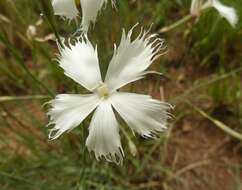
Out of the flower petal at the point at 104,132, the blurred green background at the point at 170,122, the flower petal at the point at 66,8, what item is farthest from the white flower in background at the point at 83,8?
the blurred green background at the point at 170,122

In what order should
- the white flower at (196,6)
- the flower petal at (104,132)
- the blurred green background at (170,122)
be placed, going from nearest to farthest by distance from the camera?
the flower petal at (104,132) < the white flower at (196,6) < the blurred green background at (170,122)

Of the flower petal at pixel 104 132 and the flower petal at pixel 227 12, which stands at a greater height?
the flower petal at pixel 227 12

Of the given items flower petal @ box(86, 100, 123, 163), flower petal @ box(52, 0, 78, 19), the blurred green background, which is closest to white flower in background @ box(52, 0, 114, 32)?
flower petal @ box(52, 0, 78, 19)

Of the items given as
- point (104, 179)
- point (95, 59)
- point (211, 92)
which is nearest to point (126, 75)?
point (95, 59)

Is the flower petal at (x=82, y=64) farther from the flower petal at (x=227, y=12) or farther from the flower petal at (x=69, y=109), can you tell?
the flower petal at (x=227, y=12)

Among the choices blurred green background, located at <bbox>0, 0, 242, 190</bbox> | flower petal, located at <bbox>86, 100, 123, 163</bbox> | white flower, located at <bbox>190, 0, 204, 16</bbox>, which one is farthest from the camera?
blurred green background, located at <bbox>0, 0, 242, 190</bbox>

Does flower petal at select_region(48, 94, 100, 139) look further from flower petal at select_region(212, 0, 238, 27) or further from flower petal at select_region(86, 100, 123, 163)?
flower petal at select_region(212, 0, 238, 27)

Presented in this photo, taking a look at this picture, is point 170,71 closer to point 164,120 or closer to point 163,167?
point 163,167

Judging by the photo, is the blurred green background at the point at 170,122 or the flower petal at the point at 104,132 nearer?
the flower petal at the point at 104,132
